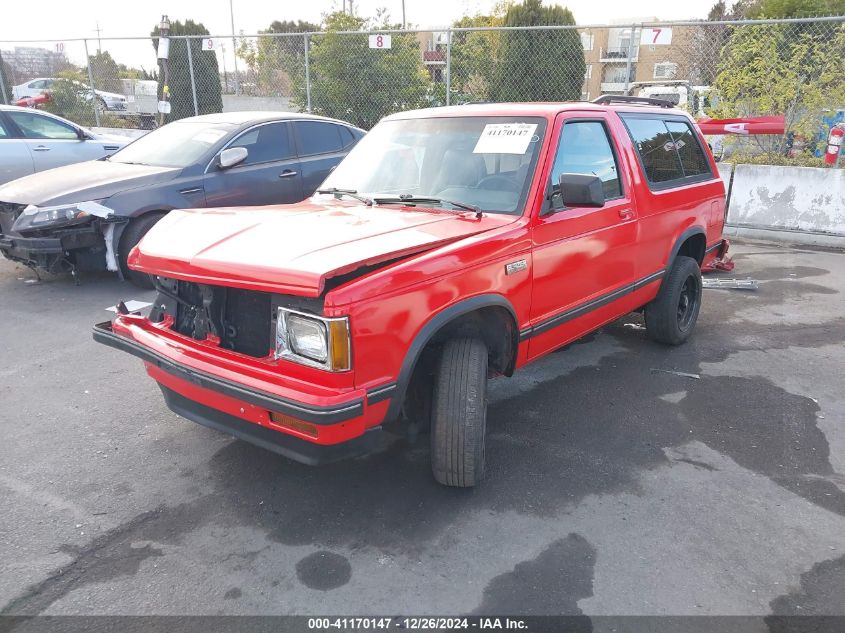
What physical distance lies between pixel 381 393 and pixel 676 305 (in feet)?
10.3

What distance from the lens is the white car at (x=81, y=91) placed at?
55.0ft

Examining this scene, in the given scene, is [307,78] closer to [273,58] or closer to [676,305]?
[273,58]

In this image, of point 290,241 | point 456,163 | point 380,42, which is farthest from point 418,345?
point 380,42

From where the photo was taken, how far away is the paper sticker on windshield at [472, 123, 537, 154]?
3523mm

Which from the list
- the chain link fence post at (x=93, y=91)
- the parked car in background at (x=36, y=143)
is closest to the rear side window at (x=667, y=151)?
the parked car in background at (x=36, y=143)

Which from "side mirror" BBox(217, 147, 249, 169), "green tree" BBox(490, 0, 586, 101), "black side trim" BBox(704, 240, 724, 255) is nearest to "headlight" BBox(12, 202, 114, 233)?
"side mirror" BBox(217, 147, 249, 169)

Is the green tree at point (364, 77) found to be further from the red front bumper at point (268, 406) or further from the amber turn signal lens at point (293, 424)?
the amber turn signal lens at point (293, 424)

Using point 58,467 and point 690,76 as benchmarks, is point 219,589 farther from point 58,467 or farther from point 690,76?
point 690,76

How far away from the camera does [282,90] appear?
15180 millimetres

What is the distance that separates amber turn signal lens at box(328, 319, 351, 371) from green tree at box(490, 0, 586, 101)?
1133 cm

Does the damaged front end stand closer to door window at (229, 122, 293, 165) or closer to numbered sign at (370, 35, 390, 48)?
door window at (229, 122, 293, 165)

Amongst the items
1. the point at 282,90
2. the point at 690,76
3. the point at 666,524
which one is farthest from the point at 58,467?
the point at 282,90

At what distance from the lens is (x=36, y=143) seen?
9.09 m

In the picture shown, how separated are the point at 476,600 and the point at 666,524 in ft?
3.41
